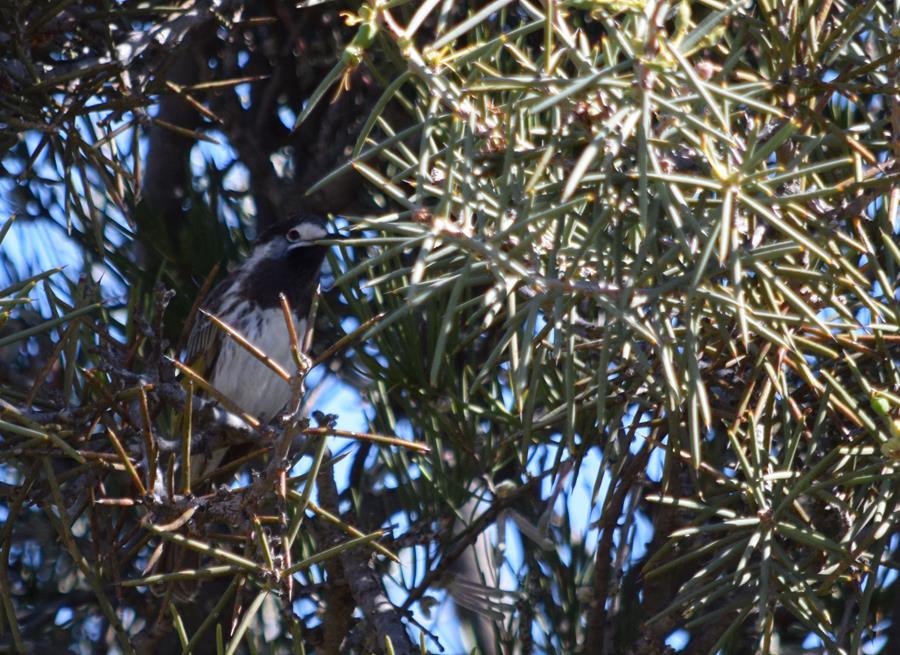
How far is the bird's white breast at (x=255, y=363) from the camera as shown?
322cm

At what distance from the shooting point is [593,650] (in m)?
2.13

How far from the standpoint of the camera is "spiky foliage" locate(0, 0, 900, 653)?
1.20m

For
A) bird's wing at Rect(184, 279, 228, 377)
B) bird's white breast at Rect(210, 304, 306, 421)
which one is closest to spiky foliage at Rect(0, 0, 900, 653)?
bird's white breast at Rect(210, 304, 306, 421)

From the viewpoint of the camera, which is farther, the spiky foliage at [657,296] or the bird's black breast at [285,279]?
the bird's black breast at [285,279]

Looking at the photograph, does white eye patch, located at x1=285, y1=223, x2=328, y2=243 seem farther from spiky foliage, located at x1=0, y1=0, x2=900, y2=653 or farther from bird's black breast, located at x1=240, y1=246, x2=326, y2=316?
spiky foliage, located at x1=0, y1=0, x2=900, y2=653

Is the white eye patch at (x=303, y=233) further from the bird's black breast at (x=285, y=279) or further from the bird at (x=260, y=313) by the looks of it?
the bird's black breast at (x=285, y=279)

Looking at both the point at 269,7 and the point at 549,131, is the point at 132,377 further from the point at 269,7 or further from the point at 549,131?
the point at 269,7

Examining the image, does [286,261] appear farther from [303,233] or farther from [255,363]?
[255,363]

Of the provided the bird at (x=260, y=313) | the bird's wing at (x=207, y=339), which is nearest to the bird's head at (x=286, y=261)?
the bird at (x=260, y=313)

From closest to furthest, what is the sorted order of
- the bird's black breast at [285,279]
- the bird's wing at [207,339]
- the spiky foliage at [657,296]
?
the spiky foliage at [657,296] < the bird's black breast at [285,279] < the bird's wing at [207,339]

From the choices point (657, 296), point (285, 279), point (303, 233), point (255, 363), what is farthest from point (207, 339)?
point (657, 296)

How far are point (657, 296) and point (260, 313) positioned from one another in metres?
2.07

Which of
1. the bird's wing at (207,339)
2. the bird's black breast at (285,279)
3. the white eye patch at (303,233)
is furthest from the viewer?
the bird's wing at (207,339)

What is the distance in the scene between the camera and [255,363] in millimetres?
3316
